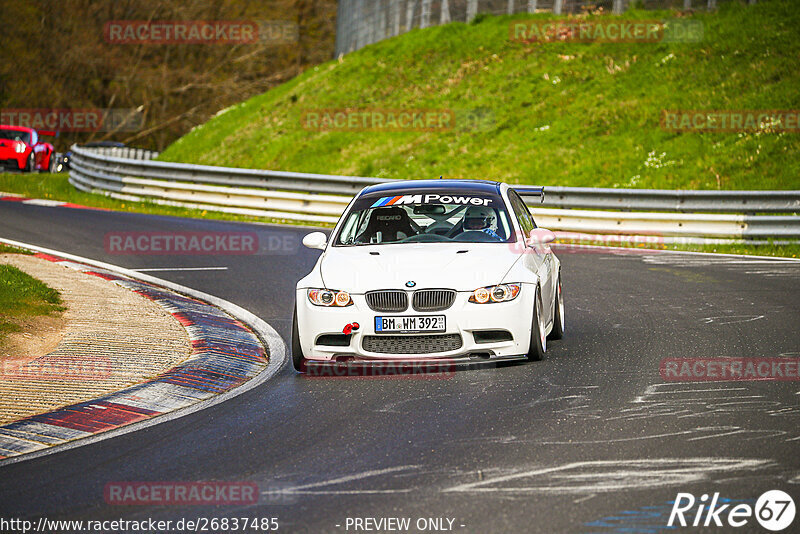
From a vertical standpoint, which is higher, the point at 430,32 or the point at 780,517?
the point at 430,32

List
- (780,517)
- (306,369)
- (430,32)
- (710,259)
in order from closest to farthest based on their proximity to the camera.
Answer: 1. (780,517)
2. (306,369)
3. (710,259)
4. (430,32)

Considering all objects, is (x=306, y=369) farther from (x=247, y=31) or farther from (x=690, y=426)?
(x=247, y=31)

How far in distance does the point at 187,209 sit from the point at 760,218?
12527mm

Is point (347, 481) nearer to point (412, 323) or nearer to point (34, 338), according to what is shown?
point (412, 323)

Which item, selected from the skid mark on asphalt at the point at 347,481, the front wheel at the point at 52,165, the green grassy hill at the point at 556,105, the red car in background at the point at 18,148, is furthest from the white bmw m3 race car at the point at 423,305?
the front wheel at the point at 52,165

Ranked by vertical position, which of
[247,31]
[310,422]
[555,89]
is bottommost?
[310,422]

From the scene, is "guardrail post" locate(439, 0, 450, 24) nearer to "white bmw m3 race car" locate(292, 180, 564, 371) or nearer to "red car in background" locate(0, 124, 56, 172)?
"red car in background" locate(0, 124, 56, 172)

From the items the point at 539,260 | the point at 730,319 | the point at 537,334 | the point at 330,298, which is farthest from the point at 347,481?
the point at 730,319

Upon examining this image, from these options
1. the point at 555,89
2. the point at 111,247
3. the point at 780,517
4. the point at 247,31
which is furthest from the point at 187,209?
A: the point at 247,31

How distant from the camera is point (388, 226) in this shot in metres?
9.97

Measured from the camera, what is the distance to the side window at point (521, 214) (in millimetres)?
10141

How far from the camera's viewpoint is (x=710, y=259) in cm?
1669

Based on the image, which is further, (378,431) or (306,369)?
(306,369)

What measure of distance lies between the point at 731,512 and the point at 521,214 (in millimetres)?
5508
